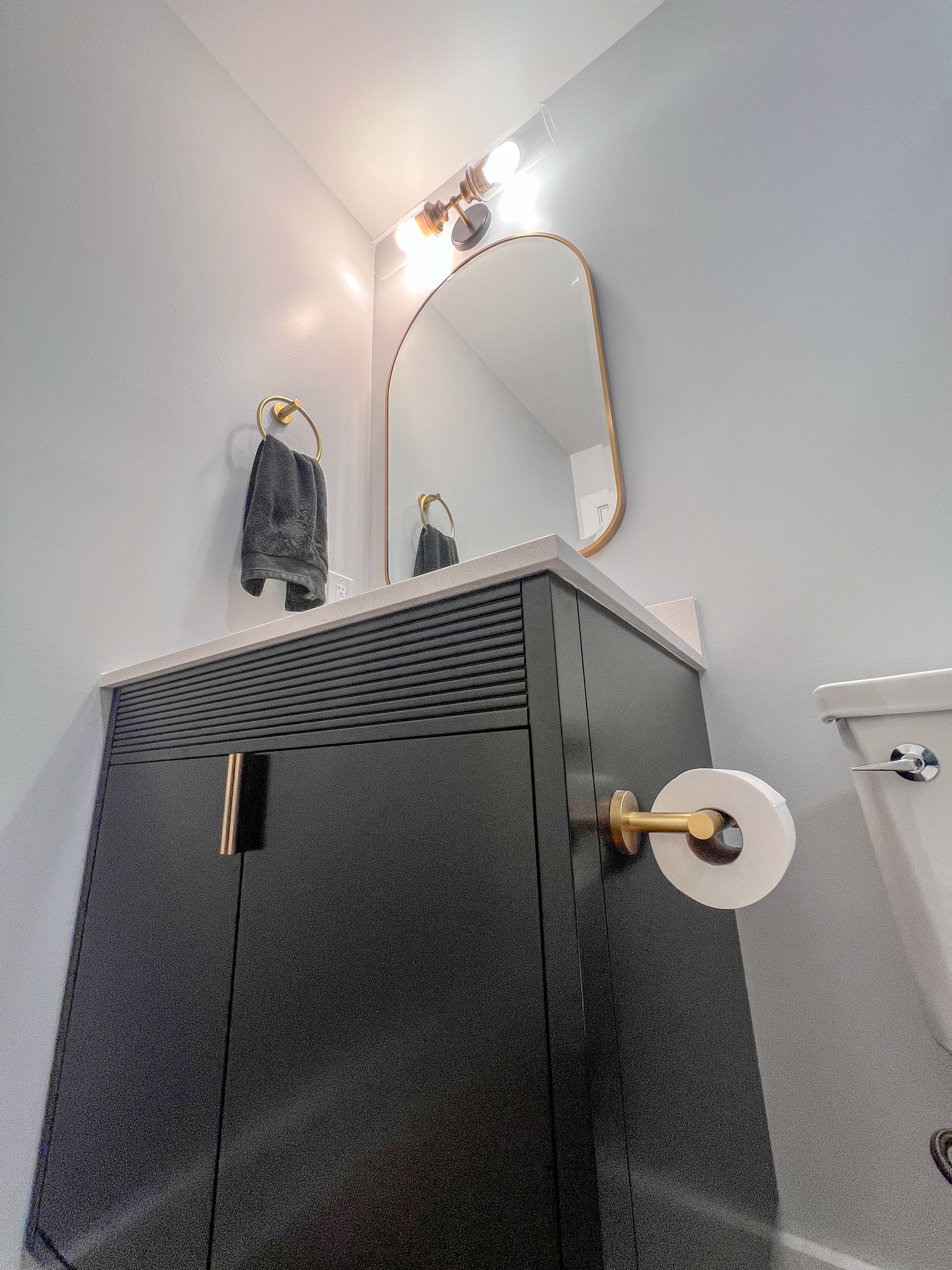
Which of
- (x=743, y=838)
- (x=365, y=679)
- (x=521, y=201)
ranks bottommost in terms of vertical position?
(x=743, y=838)

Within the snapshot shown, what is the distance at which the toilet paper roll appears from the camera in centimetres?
45

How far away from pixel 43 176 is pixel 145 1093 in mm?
1467

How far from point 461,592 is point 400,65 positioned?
1.68 meters

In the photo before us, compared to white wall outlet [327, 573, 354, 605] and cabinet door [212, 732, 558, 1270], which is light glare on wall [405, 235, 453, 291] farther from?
cabinet door [212, 732, 558, 1270]

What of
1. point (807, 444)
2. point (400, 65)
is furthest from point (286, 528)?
point (400, 65)

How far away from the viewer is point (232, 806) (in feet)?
2.05

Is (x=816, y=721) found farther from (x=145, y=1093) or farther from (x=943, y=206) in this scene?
(x=145, y=1093)

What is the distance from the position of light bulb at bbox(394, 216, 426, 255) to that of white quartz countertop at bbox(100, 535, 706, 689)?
4.80 ft

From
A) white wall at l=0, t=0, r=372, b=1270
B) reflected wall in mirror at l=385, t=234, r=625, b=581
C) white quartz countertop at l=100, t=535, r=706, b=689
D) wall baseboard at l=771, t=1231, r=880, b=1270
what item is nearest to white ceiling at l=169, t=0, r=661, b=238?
white wall at l=0, t=0, r=372, b=1270

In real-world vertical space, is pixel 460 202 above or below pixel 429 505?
above

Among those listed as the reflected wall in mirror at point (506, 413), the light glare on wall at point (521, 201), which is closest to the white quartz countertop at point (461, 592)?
the reflected wall in mirror at point (506, 413)

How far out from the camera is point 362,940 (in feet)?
1.62

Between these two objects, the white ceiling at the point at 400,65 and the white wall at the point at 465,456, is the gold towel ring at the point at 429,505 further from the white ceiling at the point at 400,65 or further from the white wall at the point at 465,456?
the white ceiling at the point at 400,65

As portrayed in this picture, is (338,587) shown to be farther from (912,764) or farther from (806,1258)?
(806,1258)
